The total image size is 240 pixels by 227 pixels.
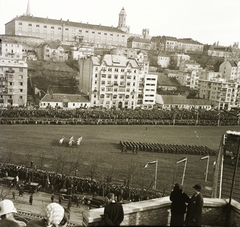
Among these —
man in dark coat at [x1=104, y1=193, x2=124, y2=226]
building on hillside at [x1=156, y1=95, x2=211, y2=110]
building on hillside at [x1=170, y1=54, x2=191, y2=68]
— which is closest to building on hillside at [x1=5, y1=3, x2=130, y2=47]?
building on hillside at [x1=170, y1=54, x2=191, y2=68]

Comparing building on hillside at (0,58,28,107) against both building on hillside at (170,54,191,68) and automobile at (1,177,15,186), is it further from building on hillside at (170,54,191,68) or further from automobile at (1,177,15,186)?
building on hillside at (170,54,191,68)

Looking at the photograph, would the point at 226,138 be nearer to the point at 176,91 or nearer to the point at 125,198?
the point at 125,198

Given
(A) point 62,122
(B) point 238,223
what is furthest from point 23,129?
(B) point 238,223

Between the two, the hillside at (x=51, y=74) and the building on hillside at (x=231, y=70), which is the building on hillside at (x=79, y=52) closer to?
the hillside at (x=51, y=74)

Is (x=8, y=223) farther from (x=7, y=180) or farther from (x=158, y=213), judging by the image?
(x=7, y=180)

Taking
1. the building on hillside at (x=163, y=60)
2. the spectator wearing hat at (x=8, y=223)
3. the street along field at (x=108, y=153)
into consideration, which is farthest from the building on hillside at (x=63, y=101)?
the building on hillside at (x=163, y=60)

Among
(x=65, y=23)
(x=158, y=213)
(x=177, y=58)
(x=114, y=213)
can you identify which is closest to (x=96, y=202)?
(x=158, y=213)
